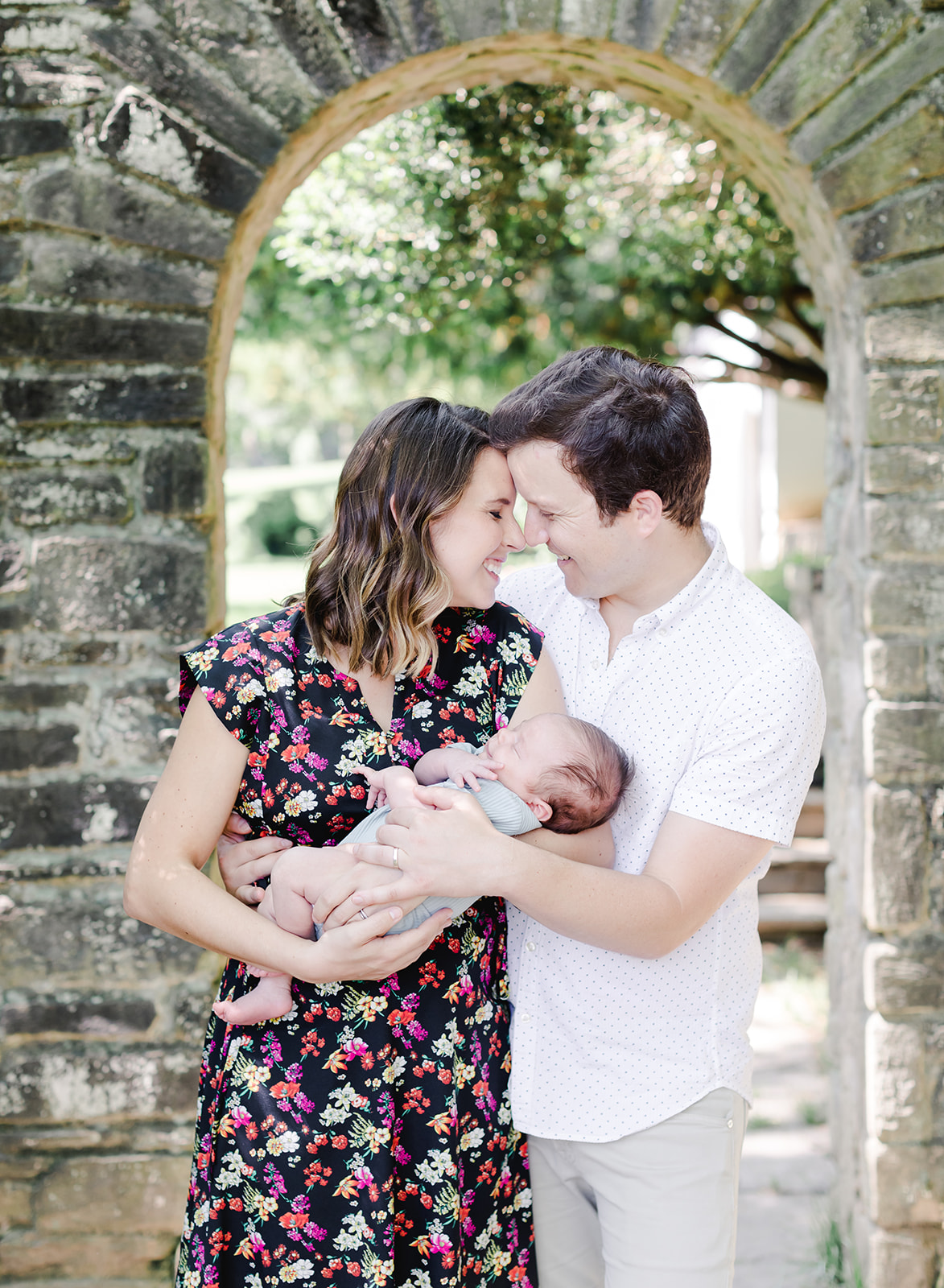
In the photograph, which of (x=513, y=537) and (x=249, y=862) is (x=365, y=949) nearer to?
(x=249, y=862)

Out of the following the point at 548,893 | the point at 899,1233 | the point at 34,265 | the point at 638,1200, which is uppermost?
the point at 34,265

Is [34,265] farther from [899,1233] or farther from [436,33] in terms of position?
[899,1233]

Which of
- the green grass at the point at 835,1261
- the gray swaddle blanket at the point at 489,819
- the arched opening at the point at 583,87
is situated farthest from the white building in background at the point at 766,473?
the gray swaddle blanket at the point at 489,819

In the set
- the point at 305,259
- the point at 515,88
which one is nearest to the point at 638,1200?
the point at 305,259

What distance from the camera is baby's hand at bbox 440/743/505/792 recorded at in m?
1.62

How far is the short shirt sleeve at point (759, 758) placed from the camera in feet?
5.09

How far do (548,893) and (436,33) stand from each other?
1.88m

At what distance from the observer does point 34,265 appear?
2279mm

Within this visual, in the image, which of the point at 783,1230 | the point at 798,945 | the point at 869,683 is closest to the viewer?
→ the point at 869,683

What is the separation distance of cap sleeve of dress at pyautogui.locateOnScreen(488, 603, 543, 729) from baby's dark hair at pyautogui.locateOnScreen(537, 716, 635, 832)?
13 centimetres

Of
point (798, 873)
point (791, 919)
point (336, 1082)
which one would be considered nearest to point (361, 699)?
point (336, 1082)

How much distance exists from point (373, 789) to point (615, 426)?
0.69 metres

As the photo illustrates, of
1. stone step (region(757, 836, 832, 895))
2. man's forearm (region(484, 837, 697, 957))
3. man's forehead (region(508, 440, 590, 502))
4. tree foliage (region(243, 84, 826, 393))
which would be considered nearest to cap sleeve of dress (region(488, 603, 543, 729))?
man's forehead (region(508, 440, 590, 502))

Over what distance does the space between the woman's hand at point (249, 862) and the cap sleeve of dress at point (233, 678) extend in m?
0.16
